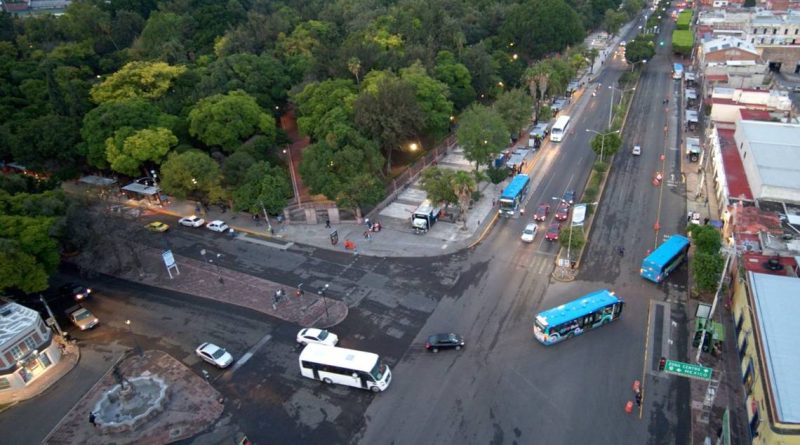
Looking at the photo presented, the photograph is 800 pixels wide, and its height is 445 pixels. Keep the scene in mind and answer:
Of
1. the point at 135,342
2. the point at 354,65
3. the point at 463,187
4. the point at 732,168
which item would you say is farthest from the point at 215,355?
the point at 732,168

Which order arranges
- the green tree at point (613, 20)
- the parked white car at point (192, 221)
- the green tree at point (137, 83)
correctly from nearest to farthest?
the parked white car at point (192, 221), the green tree at point (137, 83), the green tree at point (613, 20)

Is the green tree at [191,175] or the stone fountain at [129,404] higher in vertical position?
the green tree at [191,175]

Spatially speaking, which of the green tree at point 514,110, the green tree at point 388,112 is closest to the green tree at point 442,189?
the green tree at point 388,112

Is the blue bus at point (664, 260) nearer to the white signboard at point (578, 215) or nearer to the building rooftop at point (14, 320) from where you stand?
the white signboard at point (578, 215)

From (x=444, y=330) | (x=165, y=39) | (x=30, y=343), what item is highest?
(x=165, y=39)

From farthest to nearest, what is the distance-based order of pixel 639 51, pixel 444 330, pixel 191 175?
pixel 639 51, pixel 191 175, pixel 444 330

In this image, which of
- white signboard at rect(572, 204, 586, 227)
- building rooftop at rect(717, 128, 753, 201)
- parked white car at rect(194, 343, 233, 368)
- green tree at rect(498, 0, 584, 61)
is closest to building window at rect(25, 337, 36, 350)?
parked white car at rect(194, 343, 233, 368)

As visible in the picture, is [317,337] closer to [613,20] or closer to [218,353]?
[218,353]
